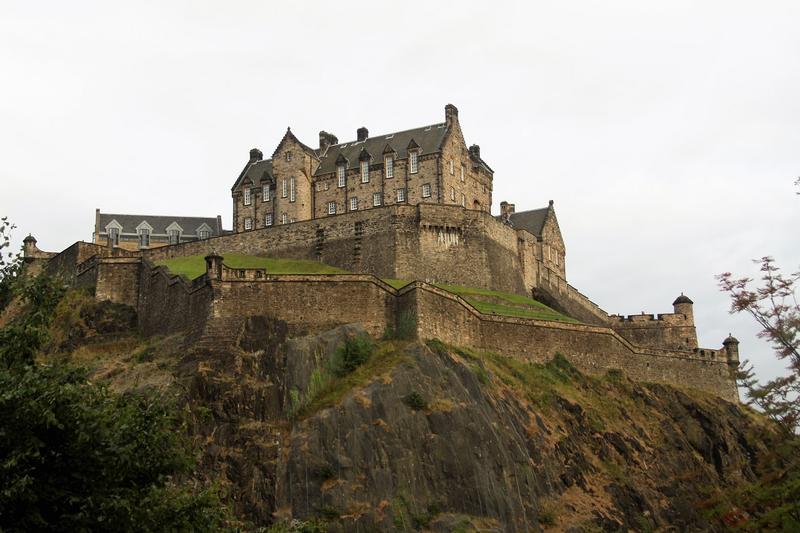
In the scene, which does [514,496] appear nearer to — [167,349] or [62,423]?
[167,349]

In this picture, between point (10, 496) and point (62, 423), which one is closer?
Answer: point (10, 496)

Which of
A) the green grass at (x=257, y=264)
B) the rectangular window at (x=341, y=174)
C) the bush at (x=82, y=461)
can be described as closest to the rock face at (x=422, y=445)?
the green grass at (x=257, y=264)

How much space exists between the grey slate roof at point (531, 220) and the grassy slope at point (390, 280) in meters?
16.8

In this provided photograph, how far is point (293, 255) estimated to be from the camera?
74938 mm

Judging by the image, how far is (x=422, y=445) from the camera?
5062cm

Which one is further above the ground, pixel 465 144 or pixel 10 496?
pixel 465 144

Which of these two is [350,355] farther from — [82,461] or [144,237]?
[144,237]

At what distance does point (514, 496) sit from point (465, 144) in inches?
1599

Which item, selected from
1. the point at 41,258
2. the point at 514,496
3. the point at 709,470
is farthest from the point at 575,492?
the point at 41,258

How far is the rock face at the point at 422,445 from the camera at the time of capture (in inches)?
1903

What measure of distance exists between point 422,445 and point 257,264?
994 inches

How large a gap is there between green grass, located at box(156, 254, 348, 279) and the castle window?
2513 cm

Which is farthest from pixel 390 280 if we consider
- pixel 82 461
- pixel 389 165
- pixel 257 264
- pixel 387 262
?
pixel 82 461

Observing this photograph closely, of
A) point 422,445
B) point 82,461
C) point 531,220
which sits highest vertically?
point 531,220
